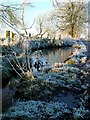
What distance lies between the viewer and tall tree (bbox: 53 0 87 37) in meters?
36.3

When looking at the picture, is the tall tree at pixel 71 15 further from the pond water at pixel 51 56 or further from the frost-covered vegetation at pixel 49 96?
the frost-covered vegetation at pixel 49 96

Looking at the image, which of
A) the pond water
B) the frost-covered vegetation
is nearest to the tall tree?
the pond water

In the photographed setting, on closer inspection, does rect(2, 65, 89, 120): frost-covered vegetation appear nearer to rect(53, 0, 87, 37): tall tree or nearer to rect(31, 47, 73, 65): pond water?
rect(31, 47, 73, 65): pond water

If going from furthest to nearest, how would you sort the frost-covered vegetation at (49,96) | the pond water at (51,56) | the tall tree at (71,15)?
the tall tree at (71,15)
the pond water at (51,56)
the frost-covered vegetation at (49,96)

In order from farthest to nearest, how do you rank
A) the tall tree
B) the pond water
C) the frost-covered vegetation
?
1. the tall tree
2. the pond water
3. the frost-covered vegetation

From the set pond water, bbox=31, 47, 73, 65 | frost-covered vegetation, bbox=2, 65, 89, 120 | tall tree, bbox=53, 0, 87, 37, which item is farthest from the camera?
tall tree, bbox=53, 0, 87, 37

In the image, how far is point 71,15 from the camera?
120 feet

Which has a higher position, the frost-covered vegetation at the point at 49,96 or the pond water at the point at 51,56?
the frost-covered vegetation at the point at 49,96

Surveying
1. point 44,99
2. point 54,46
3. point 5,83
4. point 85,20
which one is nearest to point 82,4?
point 85,20

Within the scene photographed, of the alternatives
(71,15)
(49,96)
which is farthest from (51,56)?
(71,15)

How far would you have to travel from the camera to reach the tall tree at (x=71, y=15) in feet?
119

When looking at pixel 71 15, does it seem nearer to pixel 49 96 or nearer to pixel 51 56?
pixel 51 56

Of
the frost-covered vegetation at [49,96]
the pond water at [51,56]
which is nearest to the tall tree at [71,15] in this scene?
the pond water at [51,56]

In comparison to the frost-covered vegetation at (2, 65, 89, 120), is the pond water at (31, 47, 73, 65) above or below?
below
